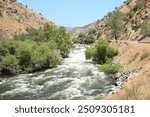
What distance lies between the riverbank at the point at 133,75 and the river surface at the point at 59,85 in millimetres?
2646

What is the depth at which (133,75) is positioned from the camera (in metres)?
43.2

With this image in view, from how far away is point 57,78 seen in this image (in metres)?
52.0

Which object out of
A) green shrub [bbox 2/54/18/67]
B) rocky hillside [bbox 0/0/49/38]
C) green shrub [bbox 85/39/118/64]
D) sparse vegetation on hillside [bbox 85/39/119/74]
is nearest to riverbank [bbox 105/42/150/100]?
sparse vegetation on hillside [bbox 85/39/119/74]

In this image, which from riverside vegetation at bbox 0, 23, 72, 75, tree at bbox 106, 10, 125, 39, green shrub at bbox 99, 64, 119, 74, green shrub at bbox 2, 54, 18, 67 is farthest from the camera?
tree at bbox 106, 10, 125, 39

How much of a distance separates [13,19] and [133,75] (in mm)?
106487

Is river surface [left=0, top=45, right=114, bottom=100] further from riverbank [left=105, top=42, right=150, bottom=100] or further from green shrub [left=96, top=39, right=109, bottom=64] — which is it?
green shrub [left=96, top=39, right=109, bottom=64]

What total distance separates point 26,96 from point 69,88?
5.83 meters

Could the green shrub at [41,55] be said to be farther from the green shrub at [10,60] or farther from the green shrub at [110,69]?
the green shrub at [110,69]

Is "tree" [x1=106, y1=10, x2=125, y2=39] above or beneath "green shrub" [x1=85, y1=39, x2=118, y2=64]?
above

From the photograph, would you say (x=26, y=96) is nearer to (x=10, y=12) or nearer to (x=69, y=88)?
(x=69, y=88)

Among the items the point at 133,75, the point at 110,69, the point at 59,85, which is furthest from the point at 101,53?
the point at 133,75

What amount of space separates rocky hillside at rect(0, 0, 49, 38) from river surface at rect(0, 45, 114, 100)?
2622 inches

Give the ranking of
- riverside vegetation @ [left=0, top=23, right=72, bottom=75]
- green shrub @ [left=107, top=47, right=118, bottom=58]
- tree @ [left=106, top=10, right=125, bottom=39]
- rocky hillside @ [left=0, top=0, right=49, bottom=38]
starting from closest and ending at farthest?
riverside vegetation @ [left=0, top=23, right=72, bottom=75] < green shrub @ [left=107, top=47, right=118, bottom=58] < tree @ [left=106, top=10, right=125, bottom=39] < rocky hillside @ [left=0, top=0, right=49, bottom=38]

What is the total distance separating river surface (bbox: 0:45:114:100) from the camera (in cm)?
3950
